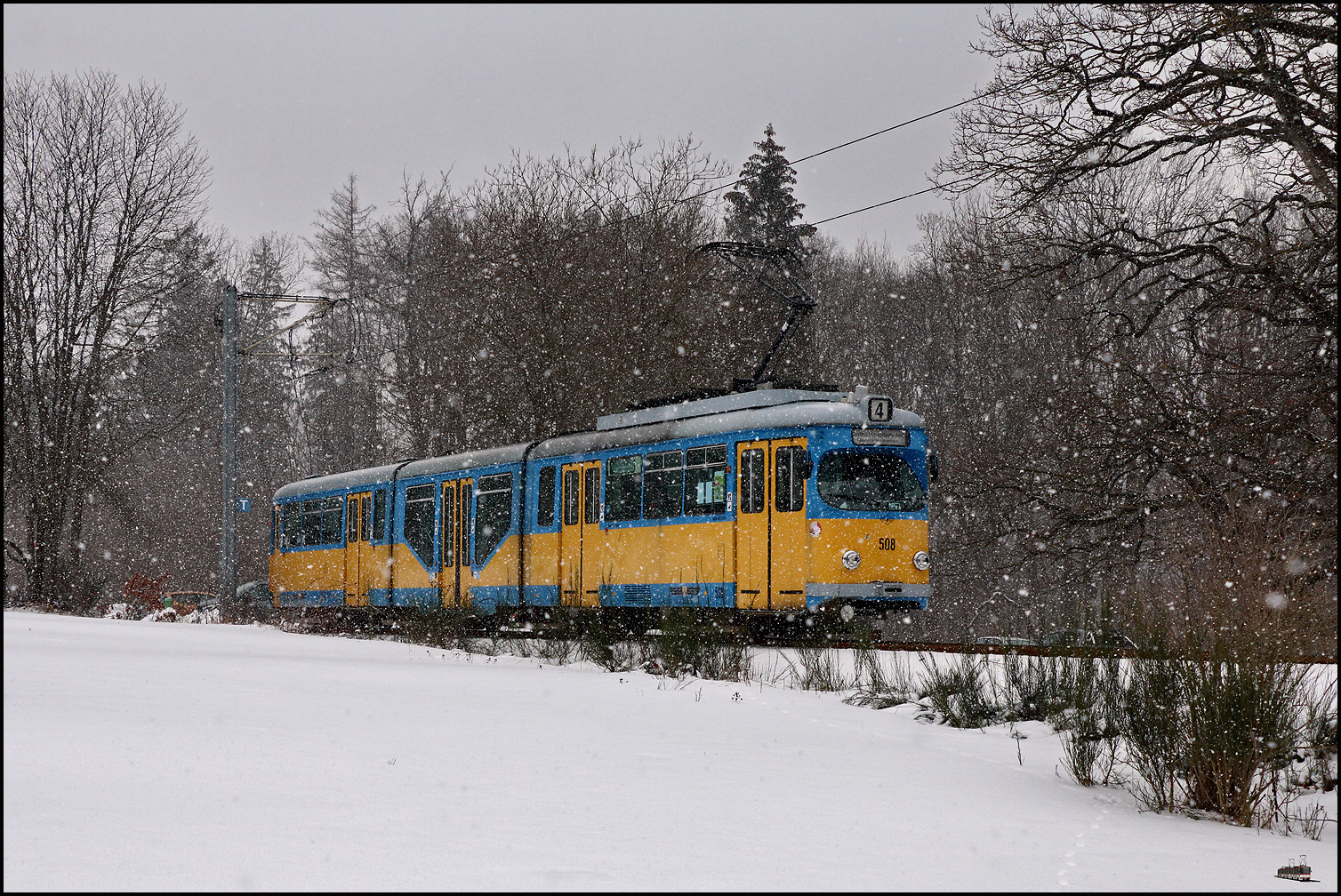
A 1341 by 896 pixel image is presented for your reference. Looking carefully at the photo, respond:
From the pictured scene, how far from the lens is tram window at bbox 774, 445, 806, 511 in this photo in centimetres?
1639

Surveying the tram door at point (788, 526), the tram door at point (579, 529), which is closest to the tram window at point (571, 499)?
the tram door at point (579, 529)

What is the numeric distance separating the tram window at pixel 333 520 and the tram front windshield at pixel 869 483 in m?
14.1

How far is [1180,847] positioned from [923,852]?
68.1 inches

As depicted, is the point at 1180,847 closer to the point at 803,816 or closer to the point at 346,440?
the point at 803,816

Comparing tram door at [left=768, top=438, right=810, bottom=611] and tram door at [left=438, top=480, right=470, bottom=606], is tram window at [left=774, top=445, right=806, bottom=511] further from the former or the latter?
tram door at [left=438, top=480, right=470, bottom=606]

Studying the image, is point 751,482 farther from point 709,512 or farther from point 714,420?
point 714,420

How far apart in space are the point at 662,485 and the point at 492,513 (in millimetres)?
4826

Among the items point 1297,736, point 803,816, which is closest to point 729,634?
point 1297,736

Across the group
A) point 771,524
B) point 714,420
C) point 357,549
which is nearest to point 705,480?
point 714,420

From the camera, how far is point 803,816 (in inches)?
267

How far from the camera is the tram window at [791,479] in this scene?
1639 centimetres

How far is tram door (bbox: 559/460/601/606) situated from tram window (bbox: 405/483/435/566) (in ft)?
15.0

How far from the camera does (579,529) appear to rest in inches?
775

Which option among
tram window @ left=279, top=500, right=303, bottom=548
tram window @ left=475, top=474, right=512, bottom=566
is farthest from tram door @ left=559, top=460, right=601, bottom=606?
tram window @ left=279, top=500, right=303, bottom=548
